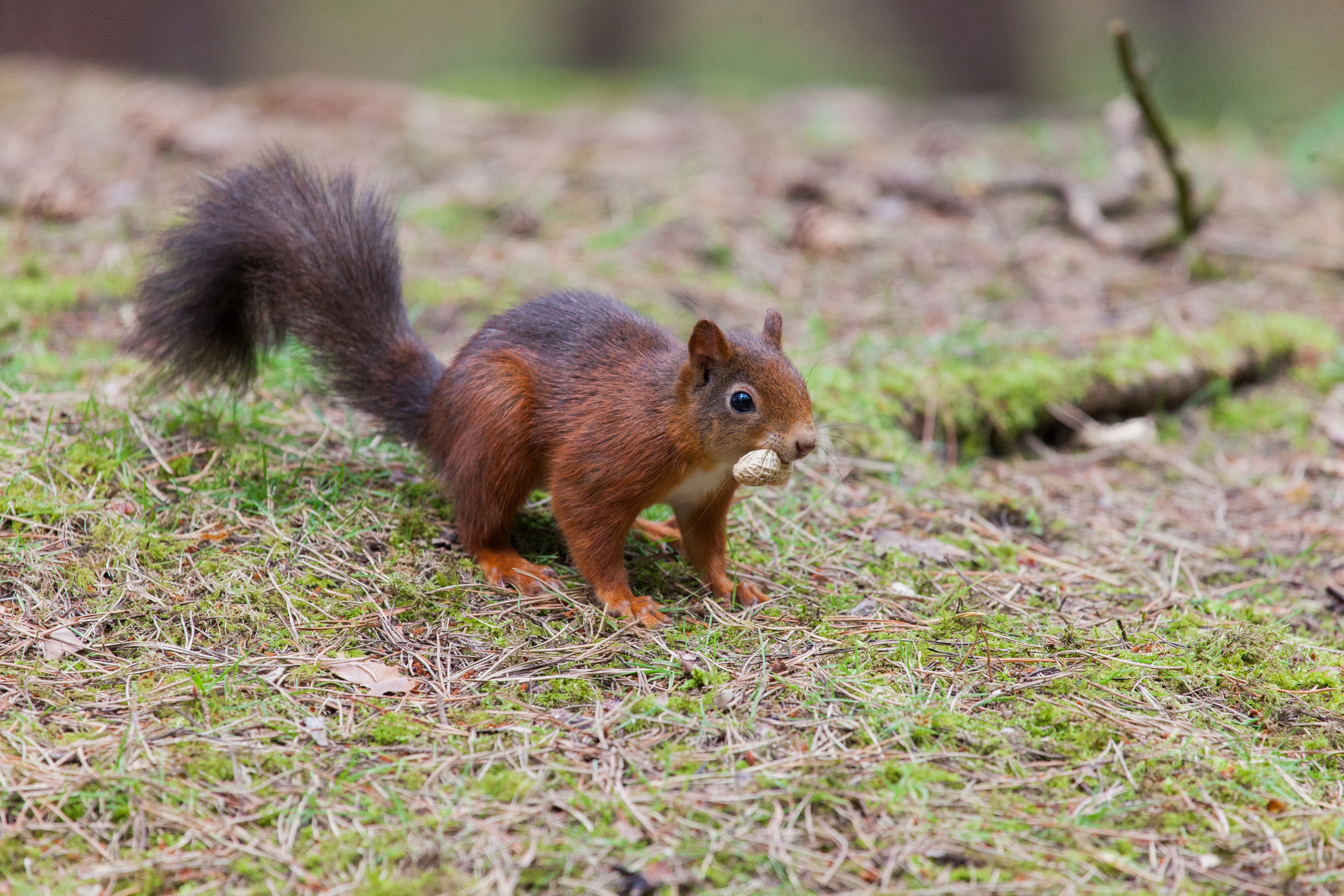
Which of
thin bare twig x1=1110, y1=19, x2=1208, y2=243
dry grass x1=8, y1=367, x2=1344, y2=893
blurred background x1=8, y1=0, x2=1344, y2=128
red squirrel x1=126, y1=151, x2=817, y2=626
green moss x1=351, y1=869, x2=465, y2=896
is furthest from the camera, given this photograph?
blurred background x1=8, y1=0, x2=1344, y2=128

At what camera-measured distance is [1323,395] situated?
4973 millimetres

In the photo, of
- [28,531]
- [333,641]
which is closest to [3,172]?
[28,531]

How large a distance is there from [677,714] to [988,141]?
6528mm

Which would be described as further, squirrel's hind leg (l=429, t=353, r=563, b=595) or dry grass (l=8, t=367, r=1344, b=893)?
squirrel's hind leg (l=429, t=353, r=563, b=595)

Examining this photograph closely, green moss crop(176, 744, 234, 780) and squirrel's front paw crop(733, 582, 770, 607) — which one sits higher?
squirrel's front paw crop(733, 582, 770, 607)

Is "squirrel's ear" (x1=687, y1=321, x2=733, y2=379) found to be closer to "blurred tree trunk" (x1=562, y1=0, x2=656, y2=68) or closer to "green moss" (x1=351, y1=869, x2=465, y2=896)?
"green moss" (x1=351, y1=869, x2=465, y2=896)

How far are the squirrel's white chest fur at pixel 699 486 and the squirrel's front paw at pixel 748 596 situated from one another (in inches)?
10.3

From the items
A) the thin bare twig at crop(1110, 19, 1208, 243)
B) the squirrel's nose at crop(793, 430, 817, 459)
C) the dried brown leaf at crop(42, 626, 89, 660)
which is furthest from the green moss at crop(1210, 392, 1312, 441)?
the dried brown leaf at crop(42, 626, 89, 660)

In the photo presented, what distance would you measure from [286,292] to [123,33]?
9044 millimetres

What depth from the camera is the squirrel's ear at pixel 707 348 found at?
109 inches

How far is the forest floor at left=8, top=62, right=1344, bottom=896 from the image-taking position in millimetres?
2053

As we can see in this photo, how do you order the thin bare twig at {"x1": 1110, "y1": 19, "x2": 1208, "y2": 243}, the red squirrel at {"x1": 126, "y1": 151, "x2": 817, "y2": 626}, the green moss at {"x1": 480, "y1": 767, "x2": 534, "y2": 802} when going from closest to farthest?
the green moss at {"x1": 480, "y1": 767, "x2": 534, "y2": 802} < the red squirrel at {"x1": 126, "y1": 151, "x2": 817, "y2": 626} < the thin bare twig at {"x1": 1110, "y1": 19, "x2": 1208, "y2": 243}

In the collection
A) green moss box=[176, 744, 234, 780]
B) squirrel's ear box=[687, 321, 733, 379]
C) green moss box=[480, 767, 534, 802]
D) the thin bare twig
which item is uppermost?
the thin bare twig

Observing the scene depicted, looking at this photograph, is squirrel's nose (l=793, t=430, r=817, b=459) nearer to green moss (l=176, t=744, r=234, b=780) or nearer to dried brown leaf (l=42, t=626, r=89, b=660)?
green moss (l=176, t=744, r=234, b=780)
